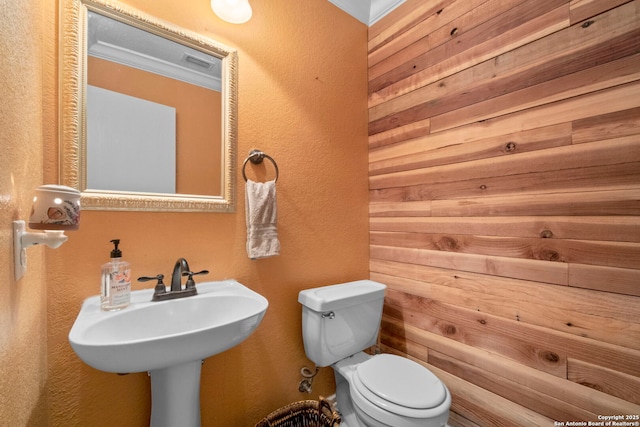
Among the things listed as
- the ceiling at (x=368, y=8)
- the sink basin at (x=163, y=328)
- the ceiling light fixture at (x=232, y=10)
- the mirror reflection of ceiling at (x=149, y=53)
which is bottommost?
the sink basin at (x=163, y=328)

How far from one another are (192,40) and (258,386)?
5.22 feet

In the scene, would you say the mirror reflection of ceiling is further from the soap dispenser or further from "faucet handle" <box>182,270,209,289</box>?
"faucet handle" <box>182,270,209,289</box>

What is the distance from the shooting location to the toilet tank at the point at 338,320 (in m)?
1.28

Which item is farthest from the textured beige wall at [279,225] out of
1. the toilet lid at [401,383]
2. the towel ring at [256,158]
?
the toilet lid at [401,383]

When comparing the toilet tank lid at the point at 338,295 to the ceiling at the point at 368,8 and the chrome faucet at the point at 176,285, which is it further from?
the ceiling at the point at 368,8

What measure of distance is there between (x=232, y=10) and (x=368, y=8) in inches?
40.6

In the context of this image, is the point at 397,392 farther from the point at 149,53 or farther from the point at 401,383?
the point at 149,53

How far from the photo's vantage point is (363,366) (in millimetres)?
1209

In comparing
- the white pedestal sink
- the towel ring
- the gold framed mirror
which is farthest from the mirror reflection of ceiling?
the white pedestal sink

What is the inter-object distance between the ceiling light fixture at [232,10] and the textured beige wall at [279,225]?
2.0 inches

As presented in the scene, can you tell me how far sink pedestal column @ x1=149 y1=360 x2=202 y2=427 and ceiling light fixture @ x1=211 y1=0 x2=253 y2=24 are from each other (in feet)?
4.54

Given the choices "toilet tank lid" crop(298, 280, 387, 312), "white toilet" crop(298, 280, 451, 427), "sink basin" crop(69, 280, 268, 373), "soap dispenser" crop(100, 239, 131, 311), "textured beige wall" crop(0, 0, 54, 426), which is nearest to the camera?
"textured beige wall" crop(0, 0, 54, 426)

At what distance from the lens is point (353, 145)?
1.70 m

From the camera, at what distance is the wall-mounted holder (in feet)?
1.99
